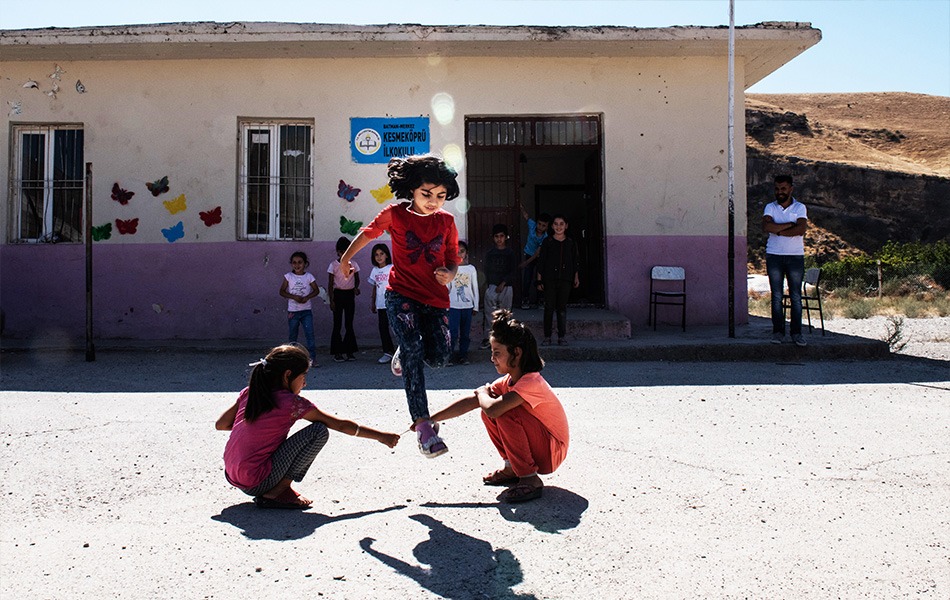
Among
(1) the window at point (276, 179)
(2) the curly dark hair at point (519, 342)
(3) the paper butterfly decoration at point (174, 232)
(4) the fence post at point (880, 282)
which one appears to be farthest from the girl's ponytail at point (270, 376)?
(4) the fence post at point (880, 282)

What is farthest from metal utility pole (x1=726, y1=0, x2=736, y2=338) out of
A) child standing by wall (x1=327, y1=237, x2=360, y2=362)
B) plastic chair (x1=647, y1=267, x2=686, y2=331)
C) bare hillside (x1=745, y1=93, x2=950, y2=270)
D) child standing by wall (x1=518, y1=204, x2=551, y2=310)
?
bare hillside (x1=745, y1=93, x2=950, y2=270)

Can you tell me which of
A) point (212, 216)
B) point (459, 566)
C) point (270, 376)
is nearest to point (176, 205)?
point (212, 216)

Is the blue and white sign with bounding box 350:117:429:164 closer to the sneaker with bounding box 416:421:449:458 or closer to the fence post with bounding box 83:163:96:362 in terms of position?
the fence post with bounding box 83:163:96:362

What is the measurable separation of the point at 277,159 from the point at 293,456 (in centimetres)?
860

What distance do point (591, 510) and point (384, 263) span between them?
19.8 ft

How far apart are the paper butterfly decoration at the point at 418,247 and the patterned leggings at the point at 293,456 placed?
1.04 m

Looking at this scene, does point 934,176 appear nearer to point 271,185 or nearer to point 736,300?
point 736,300

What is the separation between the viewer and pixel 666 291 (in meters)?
11.8

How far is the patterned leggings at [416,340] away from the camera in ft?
14.3

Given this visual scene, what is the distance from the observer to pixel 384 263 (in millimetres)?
9516

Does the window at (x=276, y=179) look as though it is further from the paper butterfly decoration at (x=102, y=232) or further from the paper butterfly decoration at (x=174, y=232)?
the paper butterfly decoration at (x=102, y=232)

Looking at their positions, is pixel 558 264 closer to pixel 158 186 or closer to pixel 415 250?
pixel 415 250

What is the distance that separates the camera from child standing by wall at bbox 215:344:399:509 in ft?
12.7

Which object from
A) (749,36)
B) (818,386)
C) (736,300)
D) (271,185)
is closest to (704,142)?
(749,36)
